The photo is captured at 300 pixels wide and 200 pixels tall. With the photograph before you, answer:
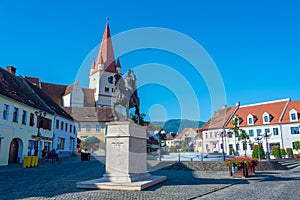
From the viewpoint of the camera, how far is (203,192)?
932cm

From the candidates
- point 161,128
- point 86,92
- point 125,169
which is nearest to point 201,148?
point 161,128

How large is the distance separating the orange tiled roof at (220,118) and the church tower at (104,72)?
33445 mm

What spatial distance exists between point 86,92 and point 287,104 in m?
55.7

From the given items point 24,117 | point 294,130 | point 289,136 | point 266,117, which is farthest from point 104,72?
point 24,117

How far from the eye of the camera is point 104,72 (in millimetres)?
85562

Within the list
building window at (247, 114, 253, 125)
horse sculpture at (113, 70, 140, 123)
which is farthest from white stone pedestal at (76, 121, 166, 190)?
building window at (247, 114, 253, 125)

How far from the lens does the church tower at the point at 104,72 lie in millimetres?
80250

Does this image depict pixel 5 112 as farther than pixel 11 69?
No

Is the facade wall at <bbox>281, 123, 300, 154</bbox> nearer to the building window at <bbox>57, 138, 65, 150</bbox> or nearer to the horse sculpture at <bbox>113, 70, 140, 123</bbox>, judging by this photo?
the building window at <bbox>57, 138, 65, 150</bbox>

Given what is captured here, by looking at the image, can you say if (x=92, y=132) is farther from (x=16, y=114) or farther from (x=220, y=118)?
(x=16, y=114)

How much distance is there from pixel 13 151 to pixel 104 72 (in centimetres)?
6143

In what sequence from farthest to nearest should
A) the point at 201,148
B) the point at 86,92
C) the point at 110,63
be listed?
the point at 110,63 → the point at 86,92 → the point at 201,148

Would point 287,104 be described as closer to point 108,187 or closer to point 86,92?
point 108,187

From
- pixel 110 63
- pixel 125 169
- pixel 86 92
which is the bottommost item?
pixel 125 169
